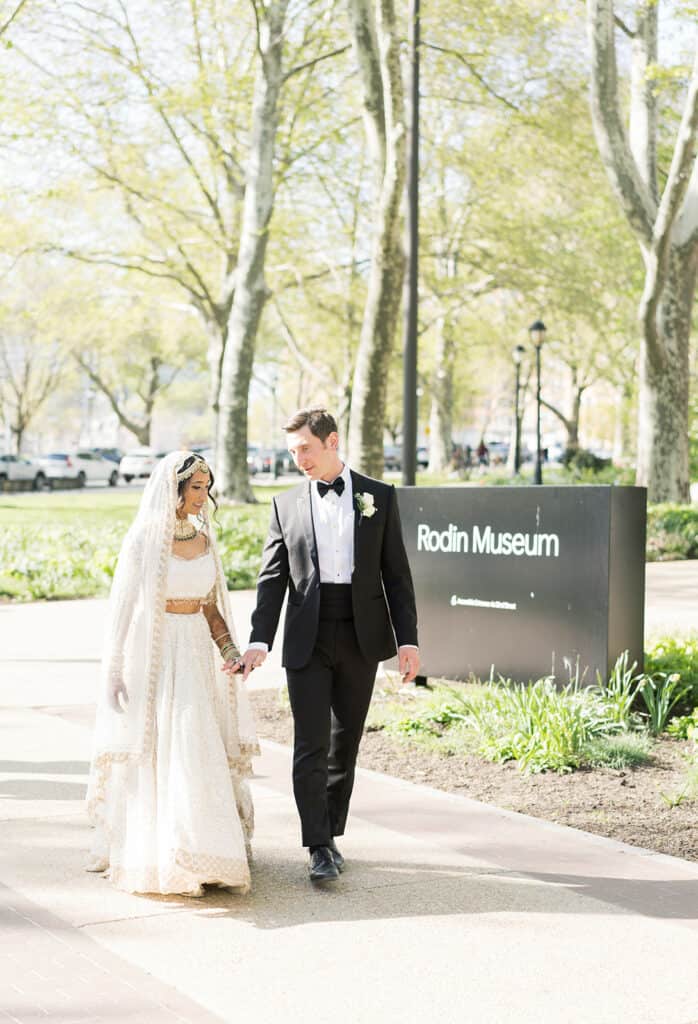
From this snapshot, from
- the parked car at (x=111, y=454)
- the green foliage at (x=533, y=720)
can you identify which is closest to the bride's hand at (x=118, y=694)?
the green foliage at (x=533, y=720)

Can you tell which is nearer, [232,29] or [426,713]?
[426,713]

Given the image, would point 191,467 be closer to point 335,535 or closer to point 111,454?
point 335,535

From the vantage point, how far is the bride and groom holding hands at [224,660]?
525cm

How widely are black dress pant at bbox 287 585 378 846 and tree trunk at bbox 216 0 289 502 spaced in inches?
725

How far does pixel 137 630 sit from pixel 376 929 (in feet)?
4.93

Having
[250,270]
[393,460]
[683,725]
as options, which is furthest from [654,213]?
[393,460]

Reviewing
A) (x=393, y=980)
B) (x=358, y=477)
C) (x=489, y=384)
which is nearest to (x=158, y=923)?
(x=393, y=980)

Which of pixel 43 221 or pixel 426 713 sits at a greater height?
pixel 43 221

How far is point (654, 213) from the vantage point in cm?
2017

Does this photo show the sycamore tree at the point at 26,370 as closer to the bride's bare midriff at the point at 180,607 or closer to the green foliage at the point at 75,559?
the green foliage at the point at 75,559

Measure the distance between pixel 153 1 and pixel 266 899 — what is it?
25.5 m

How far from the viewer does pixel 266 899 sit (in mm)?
5230

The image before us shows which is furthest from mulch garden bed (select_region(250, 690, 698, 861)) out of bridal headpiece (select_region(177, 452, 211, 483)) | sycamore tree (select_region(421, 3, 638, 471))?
sycamore tree (select_region(421, 3, 638, 471))

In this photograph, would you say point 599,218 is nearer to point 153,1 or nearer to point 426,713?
point 153,1
